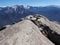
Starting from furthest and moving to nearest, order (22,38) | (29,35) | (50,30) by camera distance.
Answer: (50,30), (29,35), (22,38)

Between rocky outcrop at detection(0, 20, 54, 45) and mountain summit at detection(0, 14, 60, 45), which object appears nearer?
rocky outcrop at detection(0, 20, 54, 45)

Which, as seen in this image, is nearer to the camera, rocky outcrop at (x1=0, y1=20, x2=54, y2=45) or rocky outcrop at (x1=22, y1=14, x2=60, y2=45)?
rocky outcrop at (x1=0, y1=20, x2=54, y2=45)

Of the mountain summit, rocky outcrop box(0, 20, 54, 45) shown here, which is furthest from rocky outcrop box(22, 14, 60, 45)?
rocky outcrop box(0, 20, 54, 45)

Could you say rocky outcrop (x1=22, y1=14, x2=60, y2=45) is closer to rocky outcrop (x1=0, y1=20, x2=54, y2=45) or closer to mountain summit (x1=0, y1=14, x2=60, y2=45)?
mountain summit (x1=0, y1=14, x2=60, y2=45)

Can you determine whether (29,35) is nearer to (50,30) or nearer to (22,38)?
(22,38)

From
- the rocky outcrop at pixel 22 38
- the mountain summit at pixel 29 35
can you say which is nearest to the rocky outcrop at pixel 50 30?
the mountain summit at pixel 29 35

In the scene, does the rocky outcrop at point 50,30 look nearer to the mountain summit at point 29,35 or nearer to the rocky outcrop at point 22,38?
the mountain summit at point 29,35

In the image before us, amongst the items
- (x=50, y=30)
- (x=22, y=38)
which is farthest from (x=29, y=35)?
(x=50, y=30)

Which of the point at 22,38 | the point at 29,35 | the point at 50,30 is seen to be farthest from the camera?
the point at 50,30

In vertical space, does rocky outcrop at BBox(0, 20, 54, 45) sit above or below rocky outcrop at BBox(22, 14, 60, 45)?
above

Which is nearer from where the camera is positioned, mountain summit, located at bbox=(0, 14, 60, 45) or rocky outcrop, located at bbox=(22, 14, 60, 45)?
mountain summit, located at bbox=(0, 14, 60, 45)

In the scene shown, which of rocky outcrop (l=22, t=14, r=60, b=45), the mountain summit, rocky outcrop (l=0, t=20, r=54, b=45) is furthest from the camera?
rocky outcrop (l=22, t=14, r=60, b=45)

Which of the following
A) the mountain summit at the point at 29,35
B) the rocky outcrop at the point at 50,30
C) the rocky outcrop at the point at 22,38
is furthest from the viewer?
the rocky outcrop at the point at 50,30

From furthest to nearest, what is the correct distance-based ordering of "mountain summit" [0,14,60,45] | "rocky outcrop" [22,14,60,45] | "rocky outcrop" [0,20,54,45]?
"rocky outcrop" [22,14,60,45] → "mountain summit" [0,14,60,45] → "rocky outcrop" [0,20,54,45]
